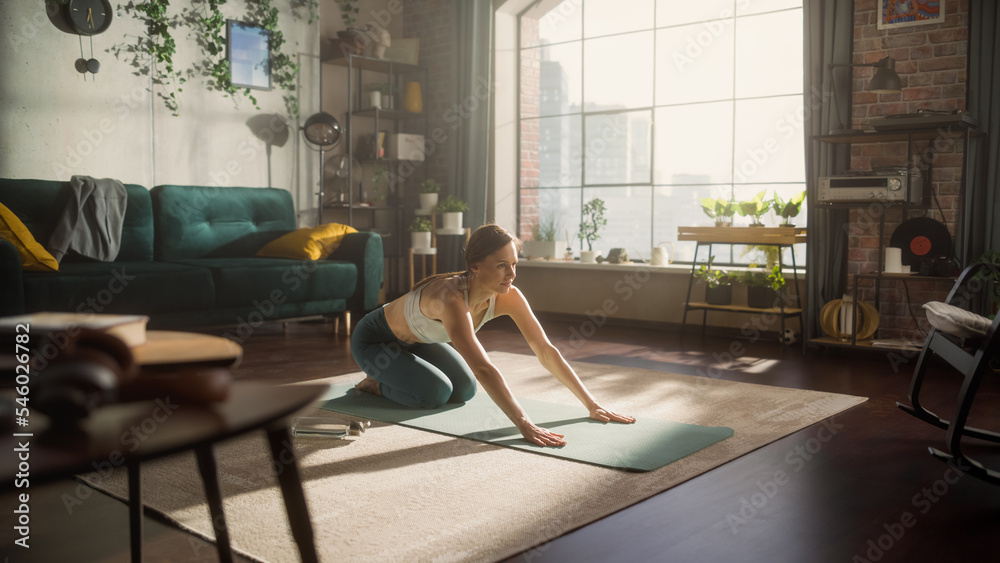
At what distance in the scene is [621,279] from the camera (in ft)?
19.2

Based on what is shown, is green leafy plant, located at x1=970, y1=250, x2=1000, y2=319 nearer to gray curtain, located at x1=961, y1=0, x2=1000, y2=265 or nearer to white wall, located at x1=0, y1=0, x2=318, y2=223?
gray curtain, located at x1=961, y1=0, x2=1000, y2=265

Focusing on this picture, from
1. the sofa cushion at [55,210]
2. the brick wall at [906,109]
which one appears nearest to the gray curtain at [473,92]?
the sofa cushion at [55,210]

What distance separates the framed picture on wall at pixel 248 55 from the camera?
5.68 meters

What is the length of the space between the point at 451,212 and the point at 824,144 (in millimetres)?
2746

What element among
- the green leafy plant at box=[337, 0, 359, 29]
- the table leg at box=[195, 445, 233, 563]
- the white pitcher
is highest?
the green leafy plant at box=[337, 0, 359, 29]

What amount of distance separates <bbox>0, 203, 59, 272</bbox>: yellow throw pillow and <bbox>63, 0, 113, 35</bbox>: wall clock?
4.74ft

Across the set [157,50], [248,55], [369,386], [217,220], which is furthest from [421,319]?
[248,55]

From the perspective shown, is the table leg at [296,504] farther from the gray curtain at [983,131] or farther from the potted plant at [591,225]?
the potted plant at [591,225]

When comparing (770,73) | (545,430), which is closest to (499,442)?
(545,430)

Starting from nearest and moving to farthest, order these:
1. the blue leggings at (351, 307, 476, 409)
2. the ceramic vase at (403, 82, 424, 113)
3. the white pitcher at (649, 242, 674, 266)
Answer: the blue leggings at (351, 307, 476, 409), the white pitcher at (649, 242, 674, 266), the ceramic vase at (403, 82, 424, 113)

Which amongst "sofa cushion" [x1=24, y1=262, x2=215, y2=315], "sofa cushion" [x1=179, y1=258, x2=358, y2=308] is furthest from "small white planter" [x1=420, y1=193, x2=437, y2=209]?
"sofa cushion" [x1=24, y1=262, x2=215, y2=315]

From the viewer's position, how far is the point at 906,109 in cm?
443

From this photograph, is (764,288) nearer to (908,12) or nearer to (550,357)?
(908,12)

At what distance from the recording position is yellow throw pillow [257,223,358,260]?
5105mm
